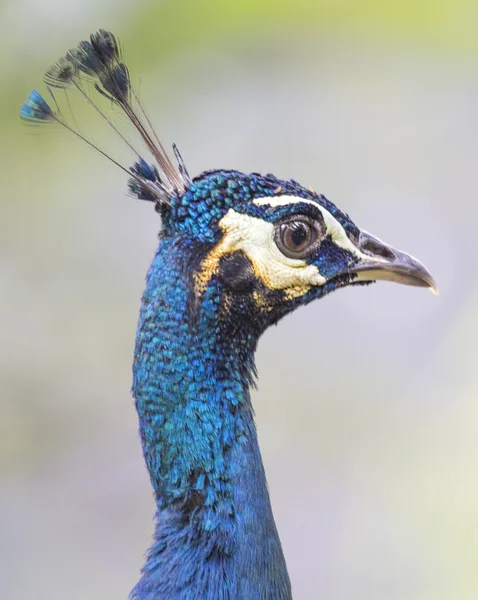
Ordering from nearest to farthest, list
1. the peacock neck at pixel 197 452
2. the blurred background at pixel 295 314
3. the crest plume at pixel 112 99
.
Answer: the peacock neck at pixel 197 452 < the crest plume at pixel 112 99 < the blurred background at pixel 295 314

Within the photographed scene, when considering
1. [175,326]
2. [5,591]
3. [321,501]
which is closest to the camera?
[175,326]

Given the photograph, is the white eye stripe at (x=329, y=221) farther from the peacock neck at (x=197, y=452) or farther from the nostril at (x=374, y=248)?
the peacock neck at (x=197, y=452)

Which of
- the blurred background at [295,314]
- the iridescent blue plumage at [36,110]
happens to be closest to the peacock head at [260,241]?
the iridescent blue plumage at [36,110]

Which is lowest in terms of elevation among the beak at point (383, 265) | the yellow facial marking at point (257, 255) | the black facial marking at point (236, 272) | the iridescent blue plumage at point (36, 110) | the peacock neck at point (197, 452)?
the peacock neck at point (197, 452)

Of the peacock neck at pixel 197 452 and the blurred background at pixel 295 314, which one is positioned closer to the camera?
the peacock neck at pixel 197 452

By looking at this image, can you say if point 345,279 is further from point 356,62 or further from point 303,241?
point 356,62

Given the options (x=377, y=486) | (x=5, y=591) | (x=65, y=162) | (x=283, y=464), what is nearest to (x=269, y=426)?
(x=283, y=464)
